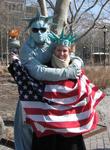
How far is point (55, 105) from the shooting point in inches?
165

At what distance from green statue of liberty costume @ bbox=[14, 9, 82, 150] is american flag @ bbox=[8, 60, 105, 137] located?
0.08m

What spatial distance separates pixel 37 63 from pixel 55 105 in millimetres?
443

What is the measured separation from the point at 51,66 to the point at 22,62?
0.29m

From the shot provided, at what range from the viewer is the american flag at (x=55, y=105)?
4188mm

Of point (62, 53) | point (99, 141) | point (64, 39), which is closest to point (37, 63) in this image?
point (62, 53)

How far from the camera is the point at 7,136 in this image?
269 inches

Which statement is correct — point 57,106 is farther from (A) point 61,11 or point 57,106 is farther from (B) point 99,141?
(A) point 61,11

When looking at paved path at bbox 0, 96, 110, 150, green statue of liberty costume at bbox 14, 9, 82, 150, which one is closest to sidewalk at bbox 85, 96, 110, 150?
paved path at bbox 0, 96, 110, 150

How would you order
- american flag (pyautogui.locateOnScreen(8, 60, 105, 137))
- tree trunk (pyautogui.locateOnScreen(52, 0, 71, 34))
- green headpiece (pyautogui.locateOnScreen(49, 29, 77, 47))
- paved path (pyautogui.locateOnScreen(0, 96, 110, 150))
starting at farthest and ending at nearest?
tree trunk (pyautogui.locateOnScreen(52, 0, 71, 34)) → paved path (pyautogui.locateOnScreen(0, 96, 110, 150)) → green headpiece (pyautogui.locateOnScreen(49, 29, 77, 47)) → american flag (pyautogui.locateOnScreen(8, 60, 105, 137))

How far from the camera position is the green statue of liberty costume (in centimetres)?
421

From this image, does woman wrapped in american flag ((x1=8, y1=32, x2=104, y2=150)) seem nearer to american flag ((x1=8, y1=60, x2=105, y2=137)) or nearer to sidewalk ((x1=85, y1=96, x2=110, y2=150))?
american flag ((x1=8, y1=60, x2=105, y2=137))

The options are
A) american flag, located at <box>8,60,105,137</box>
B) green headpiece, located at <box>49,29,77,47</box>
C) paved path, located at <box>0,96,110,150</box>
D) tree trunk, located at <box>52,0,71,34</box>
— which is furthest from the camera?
tree trunk, located at <box>52,0,71,34</box>

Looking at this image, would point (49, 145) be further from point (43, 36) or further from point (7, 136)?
point (7, 136)

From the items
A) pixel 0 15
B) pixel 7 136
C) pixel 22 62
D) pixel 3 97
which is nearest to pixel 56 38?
pixel 22 62
